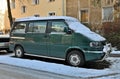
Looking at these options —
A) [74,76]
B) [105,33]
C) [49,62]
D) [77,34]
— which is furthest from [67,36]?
[105,33]

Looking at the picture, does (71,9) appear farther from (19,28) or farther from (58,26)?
(58,26)

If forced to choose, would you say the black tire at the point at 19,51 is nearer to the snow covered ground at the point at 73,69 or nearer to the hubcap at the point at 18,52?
the hubcap at the point at 18,52

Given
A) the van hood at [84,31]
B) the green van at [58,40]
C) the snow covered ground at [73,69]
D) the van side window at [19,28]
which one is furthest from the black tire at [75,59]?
the van side window at [19,28]

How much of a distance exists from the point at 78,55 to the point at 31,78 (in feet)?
11.9

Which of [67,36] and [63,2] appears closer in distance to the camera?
[67,36]

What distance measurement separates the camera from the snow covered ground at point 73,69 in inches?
512

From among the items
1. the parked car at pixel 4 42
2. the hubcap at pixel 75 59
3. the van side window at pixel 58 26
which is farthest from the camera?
the parked car at pixel 4 42

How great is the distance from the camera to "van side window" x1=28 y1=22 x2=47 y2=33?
17.2 m

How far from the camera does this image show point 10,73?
44.8 ft

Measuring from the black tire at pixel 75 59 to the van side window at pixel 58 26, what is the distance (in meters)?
1.20

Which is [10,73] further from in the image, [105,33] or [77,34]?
[105,33]

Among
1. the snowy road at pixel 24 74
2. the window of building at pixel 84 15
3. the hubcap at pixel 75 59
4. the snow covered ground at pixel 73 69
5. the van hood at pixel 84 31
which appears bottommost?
the snowy road at pixel 24 74

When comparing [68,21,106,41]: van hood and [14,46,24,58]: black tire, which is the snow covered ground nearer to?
[14,46,24,58]: black tire

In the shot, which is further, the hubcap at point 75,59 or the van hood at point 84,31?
the van hood at point 84,31
